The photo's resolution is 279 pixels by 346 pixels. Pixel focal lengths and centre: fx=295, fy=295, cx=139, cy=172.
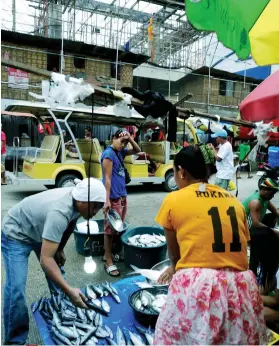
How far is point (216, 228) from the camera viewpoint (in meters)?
1.85

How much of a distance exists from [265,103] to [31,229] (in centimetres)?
234

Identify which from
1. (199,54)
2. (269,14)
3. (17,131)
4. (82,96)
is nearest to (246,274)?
(82,96)

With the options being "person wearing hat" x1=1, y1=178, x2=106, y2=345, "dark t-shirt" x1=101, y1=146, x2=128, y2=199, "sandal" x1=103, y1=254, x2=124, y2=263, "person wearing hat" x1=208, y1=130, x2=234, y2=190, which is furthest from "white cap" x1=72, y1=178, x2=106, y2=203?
"person wearing hat" x1=208, y1=130, x2=234, y2=190

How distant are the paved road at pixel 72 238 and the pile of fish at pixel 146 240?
0.45 meters

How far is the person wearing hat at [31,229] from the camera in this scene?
2391 millimetres

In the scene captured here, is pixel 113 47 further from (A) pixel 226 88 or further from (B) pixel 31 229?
(B) pixel 31 229

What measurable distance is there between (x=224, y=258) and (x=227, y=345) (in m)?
0.52

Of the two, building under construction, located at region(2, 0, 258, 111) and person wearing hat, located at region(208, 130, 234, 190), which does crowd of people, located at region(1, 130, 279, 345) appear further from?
building under construction, located at region(2, 0, 258, 111)

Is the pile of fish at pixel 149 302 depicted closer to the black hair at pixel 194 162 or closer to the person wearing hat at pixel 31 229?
the person wearing hat at pixel 31 229

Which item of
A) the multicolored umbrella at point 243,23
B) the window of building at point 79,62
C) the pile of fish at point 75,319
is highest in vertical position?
the window of building at point 79,62

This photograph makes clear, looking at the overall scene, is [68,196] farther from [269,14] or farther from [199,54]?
[199,54]

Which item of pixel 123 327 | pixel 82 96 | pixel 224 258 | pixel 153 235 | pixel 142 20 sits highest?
pixel 142 20

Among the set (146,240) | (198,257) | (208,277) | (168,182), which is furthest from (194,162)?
(168,182)

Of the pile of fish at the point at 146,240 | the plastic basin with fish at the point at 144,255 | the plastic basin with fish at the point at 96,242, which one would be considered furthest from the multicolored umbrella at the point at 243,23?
the plastic basin with fish at the point at 96,242
